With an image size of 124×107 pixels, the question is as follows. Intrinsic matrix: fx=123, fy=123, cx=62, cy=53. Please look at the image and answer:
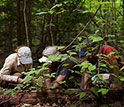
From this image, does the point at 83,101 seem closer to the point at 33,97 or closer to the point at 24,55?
the point at 33,97

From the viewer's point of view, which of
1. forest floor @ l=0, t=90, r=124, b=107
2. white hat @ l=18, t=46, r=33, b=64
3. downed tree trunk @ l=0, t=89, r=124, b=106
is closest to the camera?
forest floor @ l=0, t=90, r=124, b=107

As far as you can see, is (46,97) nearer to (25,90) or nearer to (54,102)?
(54,102)

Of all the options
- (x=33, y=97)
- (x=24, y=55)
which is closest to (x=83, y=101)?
(x=33, y=97)

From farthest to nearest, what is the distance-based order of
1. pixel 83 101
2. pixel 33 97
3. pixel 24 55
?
pixel 24 55 < pixel 33 97 < pixel 83 101

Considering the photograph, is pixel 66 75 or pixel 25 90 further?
pixel 66 75

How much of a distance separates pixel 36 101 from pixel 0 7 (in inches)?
211

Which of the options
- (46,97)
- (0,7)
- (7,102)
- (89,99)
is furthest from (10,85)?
(0,7)

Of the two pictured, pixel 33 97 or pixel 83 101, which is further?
pixel 33 97

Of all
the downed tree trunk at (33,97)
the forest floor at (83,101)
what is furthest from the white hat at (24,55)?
the forest floor at (83,101)

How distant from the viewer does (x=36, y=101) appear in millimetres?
2844

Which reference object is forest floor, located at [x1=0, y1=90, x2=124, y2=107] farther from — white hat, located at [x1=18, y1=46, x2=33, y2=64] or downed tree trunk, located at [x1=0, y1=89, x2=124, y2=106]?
white hat, located at [x1=18, y1=46, x2=33, y2=64]

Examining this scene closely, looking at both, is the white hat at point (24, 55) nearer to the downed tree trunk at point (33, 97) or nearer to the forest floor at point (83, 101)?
the downed tree trunk at point (33, 97)

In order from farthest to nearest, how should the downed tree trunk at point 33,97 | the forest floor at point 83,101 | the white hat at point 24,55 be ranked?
1. the white hat at point 24,55
2. the downed tree trunk at point 33,97
3. the forest floor at point 83,101

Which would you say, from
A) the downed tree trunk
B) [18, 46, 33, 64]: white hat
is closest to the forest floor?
the downed tree trunk
